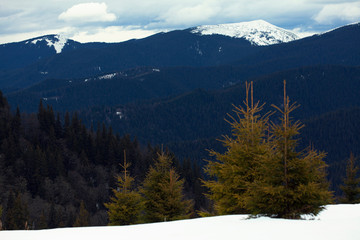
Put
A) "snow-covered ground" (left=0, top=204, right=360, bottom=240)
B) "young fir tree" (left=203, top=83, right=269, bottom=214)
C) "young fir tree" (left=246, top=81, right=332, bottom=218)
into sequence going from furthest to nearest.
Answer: "young fir tree" (left=203, top=83, right=269, bottom=214) → "young fir tree" (left=246, top=81, right=332, bottom=218) → "snow-covered ground" (left=0, top=204, right=360, bottom=240)

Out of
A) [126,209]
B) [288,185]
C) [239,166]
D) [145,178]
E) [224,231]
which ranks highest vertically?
[288,185]

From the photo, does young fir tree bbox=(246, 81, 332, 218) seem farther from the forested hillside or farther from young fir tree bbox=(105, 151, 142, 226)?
the forested hillside

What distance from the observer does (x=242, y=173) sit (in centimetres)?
1839

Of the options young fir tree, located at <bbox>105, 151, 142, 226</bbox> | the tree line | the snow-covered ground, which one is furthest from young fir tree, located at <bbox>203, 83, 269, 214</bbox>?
young fir tree, located at <bbox>105, 151, 142, 226</bbox>

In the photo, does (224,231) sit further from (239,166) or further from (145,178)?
(145,178)

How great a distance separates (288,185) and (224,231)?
12.3ft

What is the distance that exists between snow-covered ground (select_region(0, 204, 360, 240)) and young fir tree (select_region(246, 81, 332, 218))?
692mm

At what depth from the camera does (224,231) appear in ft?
41.0

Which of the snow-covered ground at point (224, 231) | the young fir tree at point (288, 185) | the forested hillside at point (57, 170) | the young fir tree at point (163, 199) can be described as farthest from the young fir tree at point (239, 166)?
the forested hillside at point (57, 170)

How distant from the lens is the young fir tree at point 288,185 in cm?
1439

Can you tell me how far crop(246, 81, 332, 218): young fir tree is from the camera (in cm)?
1439

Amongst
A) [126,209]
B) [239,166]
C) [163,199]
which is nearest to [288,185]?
[239,166]

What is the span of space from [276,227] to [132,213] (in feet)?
51.9

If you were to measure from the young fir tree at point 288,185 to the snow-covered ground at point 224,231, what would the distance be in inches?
27.2
